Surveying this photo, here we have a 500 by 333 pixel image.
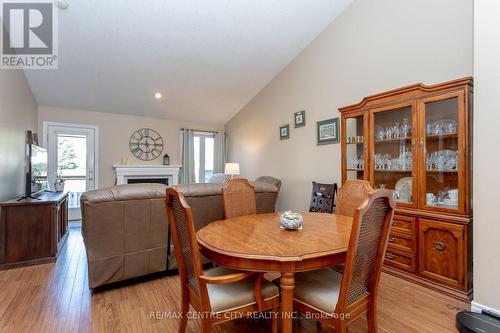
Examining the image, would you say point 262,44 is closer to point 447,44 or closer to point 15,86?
point 447,44

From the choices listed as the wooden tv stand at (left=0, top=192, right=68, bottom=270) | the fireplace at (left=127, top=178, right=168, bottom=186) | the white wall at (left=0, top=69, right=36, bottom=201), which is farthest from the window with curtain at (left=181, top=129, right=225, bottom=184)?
the wooden tv stand at (left=0, top=192, right=68, bottom=270)

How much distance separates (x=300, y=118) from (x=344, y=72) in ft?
3.36

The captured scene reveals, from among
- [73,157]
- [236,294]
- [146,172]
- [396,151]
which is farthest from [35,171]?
[396,151]

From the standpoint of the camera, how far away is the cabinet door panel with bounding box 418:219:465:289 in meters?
2.15

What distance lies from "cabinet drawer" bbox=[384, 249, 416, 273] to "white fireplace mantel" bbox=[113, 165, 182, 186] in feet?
15.7

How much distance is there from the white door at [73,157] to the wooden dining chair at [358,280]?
536 cm

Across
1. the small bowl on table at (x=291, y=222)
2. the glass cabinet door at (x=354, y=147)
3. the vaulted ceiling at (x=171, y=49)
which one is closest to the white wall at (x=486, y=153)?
the glass cabinet door at (x=354, y=147)

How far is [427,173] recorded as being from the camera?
2428 mm

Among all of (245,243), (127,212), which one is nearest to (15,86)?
(127,212)

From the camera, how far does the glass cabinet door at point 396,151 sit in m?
2.53

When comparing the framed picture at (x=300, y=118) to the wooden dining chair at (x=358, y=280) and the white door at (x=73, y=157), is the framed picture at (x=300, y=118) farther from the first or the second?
the white door at (x=73, y=157)

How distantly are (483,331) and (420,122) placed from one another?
1.68 metres

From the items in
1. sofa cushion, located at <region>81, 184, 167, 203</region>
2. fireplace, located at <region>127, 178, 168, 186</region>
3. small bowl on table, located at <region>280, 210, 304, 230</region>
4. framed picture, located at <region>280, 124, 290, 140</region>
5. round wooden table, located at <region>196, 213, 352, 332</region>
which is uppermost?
framed picture, located at <region>280, 124, 290, 140</region>

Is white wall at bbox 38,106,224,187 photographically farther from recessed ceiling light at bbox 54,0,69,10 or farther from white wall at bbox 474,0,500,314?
white wall at bbox 474,0,500,314
